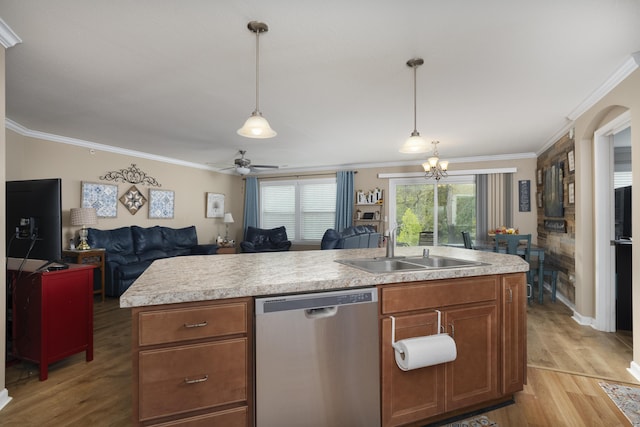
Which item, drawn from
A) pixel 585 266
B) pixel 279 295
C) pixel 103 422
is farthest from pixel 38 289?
pixel 585 266

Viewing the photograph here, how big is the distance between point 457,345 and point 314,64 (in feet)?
7.02

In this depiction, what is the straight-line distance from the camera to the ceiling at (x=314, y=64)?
6.21ft

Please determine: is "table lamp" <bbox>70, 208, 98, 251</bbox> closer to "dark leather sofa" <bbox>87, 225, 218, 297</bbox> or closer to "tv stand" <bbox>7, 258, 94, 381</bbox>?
"dark leather sofa" <bbox>87, 225, 218, 297</bbox>

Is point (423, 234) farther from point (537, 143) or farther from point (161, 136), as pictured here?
point (161, 136)

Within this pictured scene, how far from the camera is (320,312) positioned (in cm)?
158

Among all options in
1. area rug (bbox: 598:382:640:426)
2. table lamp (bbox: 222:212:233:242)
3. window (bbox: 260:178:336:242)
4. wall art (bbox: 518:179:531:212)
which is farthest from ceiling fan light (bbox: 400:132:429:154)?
table lamp (bbox: 222:212:233:242)

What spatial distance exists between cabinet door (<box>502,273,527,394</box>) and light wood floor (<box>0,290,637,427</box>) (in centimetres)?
20

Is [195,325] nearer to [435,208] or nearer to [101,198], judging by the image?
[101,198]

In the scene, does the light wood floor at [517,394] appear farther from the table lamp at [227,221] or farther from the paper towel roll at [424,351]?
the table lamp at [227,221]

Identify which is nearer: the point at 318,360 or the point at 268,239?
the point at 318,360

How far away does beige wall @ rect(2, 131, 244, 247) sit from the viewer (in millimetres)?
4359

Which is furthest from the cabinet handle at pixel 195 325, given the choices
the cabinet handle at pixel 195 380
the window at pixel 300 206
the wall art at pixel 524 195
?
the wall art at pixel 524 195

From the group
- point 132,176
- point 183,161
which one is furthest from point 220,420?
point 183,161

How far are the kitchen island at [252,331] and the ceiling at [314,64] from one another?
4.75ft
